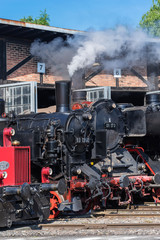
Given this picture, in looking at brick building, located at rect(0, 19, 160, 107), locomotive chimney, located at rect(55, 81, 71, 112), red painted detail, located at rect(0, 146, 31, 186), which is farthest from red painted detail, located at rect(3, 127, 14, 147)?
brick building, located at rect(0, 19, 160, 107)

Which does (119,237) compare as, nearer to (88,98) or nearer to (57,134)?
(57,134)

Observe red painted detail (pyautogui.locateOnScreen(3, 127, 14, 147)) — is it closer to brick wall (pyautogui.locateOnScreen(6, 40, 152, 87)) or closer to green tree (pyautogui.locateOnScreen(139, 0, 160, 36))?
brick wall (pyautogui.locateOnScreen(6, 40, 152, 87))

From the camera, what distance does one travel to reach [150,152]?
12.7 meters

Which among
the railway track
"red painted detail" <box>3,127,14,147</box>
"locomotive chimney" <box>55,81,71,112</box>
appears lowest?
the railway track

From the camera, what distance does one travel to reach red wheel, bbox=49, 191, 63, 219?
9484 millimetres

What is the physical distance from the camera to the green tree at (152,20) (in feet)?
100.0

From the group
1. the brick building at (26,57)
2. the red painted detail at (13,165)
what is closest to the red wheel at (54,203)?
the red painted detail at (13,165)

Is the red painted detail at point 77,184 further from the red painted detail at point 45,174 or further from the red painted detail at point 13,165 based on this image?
the red painted detail at point 13,165

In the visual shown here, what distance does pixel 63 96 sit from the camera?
10.8 metres

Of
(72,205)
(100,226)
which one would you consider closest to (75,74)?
(72,205)

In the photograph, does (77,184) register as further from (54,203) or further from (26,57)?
(26,57)

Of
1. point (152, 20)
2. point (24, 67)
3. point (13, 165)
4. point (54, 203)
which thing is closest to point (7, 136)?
point (13, 165)

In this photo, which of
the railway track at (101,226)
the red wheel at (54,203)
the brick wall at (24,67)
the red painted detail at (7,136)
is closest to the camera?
the railway track at (101,226)

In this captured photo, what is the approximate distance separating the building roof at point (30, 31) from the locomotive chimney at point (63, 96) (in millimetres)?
4702
